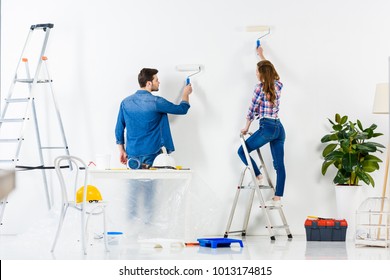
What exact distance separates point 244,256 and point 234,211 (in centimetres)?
201

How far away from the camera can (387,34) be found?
6.86m

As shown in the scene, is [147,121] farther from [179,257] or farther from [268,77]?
[179,257]

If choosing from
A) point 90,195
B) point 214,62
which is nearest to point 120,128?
point 214,62

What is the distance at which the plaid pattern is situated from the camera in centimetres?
630

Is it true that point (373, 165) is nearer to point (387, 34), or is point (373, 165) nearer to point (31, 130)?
point (387, 34)

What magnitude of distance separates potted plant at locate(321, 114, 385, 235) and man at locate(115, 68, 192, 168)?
155 centimetres

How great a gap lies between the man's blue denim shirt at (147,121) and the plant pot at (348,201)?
1.76m

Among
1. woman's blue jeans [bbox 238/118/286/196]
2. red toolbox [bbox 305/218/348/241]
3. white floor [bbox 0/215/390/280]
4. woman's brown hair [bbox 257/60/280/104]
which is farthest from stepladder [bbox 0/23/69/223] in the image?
red toolbox [bbox 305/218/348/241]

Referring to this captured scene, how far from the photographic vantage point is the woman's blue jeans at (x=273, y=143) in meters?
6.29

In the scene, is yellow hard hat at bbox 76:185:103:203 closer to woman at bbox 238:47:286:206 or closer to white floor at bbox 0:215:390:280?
white floor at bbox 0:215:390:280

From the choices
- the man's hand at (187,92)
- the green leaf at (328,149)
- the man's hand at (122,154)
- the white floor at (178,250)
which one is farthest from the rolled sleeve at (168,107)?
the green leaf at (328,149)

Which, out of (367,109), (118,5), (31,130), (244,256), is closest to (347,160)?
(367,109)

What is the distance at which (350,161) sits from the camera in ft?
20.9

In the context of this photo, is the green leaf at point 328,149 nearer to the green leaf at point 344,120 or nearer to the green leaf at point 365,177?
the green leaf at point 344,120
